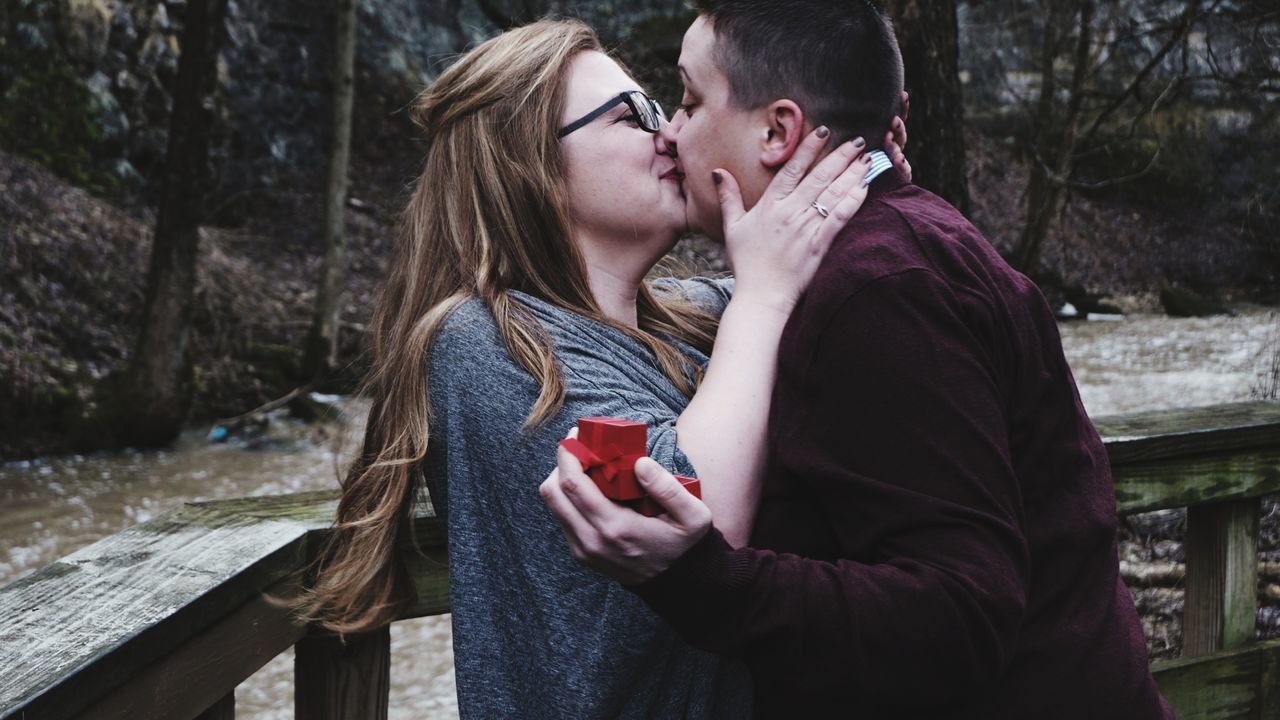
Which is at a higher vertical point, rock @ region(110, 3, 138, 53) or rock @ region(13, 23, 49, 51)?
rock @ region(110, 3, 138, 53)

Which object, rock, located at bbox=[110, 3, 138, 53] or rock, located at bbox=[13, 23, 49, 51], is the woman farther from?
rock, located at bbox=[110, 3, 138, 53]

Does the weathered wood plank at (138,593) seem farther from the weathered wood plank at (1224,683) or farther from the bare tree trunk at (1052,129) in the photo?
the bare tree trunk at (1052,129)

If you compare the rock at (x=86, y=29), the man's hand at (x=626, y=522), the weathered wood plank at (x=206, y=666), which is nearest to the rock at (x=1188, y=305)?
the rock at (x=86, y=29)

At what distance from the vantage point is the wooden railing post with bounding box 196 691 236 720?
66.6 inches

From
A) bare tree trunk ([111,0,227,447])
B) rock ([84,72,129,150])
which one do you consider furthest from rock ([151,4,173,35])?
bare tree trunk ([111,0,227,447])

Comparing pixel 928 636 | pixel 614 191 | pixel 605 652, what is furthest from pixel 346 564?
pixel 928 636

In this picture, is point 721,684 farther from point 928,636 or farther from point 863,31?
point 863,31

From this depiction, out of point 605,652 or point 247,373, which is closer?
point 605,652

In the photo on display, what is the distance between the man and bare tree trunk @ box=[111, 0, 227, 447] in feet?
30.6

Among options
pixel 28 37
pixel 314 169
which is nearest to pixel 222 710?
pixel 28 37

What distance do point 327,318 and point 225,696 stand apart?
35.0 ft

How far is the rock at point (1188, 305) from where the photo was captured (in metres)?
16.6

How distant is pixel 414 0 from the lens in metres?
20.7

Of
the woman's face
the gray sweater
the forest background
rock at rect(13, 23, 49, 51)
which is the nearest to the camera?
the gray sweater
